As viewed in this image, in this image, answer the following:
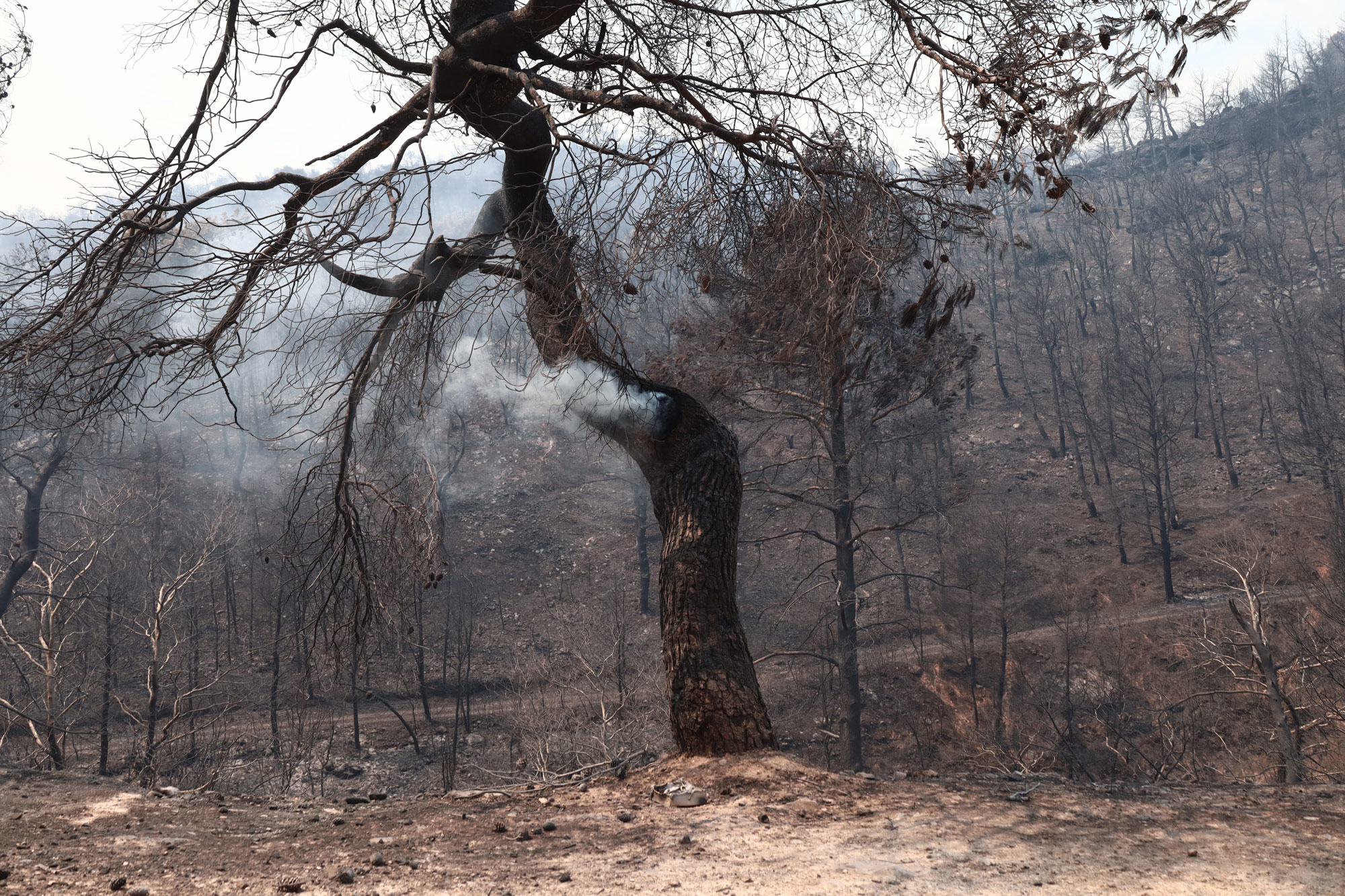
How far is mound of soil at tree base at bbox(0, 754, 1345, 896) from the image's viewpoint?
289 centimetres

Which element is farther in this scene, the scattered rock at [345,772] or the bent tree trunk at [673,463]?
the scattered rock at [345,772]

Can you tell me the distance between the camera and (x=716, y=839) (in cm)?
342

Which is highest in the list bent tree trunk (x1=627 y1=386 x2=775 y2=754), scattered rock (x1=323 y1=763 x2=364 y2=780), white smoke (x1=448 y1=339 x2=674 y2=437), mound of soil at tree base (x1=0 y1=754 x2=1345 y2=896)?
white smoke (x1=448 y1=339 x2=674 y2=437)

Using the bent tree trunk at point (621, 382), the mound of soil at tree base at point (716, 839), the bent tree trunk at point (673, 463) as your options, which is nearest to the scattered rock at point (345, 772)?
the mound of soil at tree base at point (716, 839)

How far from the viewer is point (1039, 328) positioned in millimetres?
40875

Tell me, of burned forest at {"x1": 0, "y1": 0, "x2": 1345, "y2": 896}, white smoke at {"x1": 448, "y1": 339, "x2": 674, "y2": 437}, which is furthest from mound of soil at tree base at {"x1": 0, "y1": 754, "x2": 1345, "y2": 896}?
white smoke at {"x1": 448, "y1": 339, "x2": 674, "y2": 437}

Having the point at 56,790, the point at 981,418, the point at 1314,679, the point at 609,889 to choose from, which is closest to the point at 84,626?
the point at 56,790

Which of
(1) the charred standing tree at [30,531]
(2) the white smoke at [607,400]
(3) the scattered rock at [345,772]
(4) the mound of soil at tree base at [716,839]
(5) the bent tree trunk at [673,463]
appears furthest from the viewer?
(3) the scattered rock at [345,772]

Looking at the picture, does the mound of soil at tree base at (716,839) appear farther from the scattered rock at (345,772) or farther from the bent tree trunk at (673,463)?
the scattered rock at (345,772)

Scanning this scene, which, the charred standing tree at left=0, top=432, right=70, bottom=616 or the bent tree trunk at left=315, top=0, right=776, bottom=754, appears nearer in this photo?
the bent tree trunk at left=315, top=0, right=776, bottom=754

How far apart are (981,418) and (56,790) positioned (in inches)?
1646

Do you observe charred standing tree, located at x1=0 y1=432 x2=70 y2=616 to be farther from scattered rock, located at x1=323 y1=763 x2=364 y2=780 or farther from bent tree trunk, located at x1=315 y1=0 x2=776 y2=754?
bent tree trunk, located at x1=315 y1=0 x2=776 y2=754

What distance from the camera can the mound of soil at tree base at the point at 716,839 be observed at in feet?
9.48

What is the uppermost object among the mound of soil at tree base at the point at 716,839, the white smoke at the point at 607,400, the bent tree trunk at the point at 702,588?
the white smoke at the point at 607,400
